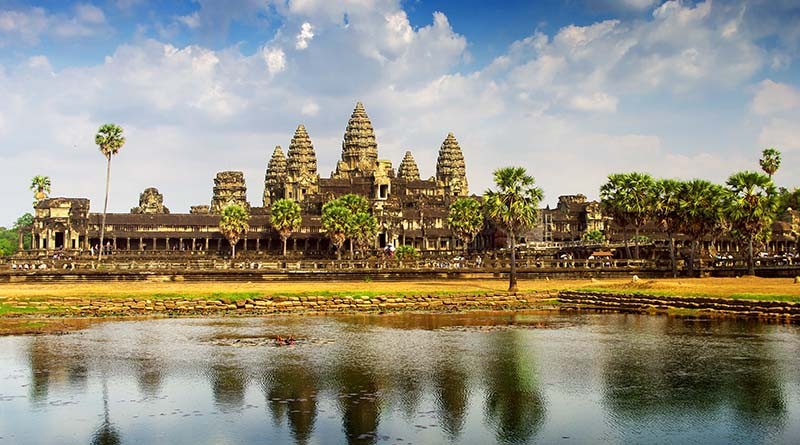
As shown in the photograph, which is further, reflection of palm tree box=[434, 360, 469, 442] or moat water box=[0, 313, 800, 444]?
reflection of palm tree box=[434, 360, 469, 442]

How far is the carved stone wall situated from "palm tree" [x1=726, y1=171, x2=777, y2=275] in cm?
12949

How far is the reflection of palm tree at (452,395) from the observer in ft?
63.2

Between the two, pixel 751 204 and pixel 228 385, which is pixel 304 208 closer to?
pixel 751 204

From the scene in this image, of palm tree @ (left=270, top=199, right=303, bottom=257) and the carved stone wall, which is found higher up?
the carved stone wall

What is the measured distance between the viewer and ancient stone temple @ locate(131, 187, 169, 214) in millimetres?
180688

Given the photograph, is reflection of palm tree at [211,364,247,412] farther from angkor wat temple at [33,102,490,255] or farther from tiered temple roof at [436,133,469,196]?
tiered temple roof at [436,133,469,196]

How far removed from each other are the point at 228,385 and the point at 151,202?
16650cm

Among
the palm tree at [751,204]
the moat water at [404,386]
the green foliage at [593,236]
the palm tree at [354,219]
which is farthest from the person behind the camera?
the green foliage at [593,236]

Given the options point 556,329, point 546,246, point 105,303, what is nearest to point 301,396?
point 556,329

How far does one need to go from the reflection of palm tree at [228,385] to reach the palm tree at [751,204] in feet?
188

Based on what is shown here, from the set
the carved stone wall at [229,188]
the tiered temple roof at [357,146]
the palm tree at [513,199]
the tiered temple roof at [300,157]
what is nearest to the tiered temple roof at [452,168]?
the tiered temple roof at [357,146]

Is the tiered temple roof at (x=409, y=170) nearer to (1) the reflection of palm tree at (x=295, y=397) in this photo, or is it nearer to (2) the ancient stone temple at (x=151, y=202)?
(2) the ancient stone temple at (x=151, y=202)

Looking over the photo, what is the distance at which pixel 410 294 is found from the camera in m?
49.8

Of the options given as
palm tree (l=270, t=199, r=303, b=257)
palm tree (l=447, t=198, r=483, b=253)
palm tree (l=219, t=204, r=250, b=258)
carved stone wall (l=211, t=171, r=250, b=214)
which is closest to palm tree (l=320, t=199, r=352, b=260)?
palm tree (l=270, t=199, r=303, b=257)
